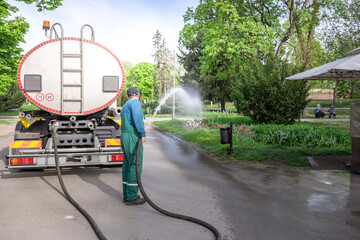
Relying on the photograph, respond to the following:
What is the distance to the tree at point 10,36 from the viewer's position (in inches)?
754

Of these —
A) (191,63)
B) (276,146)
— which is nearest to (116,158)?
(276,146)

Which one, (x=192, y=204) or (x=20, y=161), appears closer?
(x=192, y=204)

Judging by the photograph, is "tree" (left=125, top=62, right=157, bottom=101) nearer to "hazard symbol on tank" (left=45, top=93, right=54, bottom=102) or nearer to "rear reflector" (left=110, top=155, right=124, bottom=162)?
"hazard symbol on tank" (left=45, top=93, right=54, bottom=102)

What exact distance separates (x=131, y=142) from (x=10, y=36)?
1782 centimetres

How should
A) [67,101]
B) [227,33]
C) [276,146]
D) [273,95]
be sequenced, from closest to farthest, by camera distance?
[67,101] < [276,146] < [273,95] < [227,33]

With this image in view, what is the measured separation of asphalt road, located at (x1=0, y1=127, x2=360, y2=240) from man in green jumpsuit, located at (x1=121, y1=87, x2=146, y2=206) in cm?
23

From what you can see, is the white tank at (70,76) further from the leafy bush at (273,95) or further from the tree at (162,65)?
the tree at (162,65)

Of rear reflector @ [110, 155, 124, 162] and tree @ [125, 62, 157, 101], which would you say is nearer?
rear reflector @ [110, 155, 124, 162]

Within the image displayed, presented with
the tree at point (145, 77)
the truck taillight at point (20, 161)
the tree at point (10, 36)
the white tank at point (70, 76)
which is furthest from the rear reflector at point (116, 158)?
the tree at point (145, 77)

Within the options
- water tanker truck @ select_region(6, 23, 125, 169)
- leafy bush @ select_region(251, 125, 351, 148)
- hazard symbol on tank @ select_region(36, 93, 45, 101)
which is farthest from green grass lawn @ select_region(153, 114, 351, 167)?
hazard symbol on tank @ select_region(36, 93, 45, 101)

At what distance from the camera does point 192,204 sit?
5273 millimetres

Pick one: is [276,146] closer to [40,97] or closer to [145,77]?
[40,97]

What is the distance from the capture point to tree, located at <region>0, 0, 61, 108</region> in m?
19.2

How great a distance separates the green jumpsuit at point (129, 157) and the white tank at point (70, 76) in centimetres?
196
